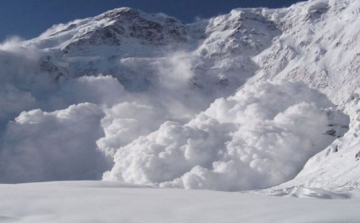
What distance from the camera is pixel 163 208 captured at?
998 cm

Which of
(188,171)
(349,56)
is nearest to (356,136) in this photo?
(188,171)

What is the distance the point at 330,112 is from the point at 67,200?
141 metres

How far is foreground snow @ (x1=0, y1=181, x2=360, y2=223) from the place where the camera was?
8734mm

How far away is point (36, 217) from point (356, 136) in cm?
10459

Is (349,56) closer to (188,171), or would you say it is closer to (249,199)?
(188,171)

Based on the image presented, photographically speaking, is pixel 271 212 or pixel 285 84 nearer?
pixel 271 212

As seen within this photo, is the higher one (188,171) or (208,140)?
(208,140)

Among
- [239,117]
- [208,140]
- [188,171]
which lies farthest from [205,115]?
[188,171]

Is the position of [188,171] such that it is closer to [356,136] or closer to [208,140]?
[208,140]

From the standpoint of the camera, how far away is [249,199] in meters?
10.8

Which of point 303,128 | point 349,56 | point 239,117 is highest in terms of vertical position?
point 349,56

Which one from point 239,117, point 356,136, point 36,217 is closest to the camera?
point 36,217

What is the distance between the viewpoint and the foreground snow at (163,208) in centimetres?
873

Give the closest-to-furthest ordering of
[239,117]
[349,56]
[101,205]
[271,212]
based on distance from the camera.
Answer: [271,212] < [101,205] < [239,117] < [349,56]
